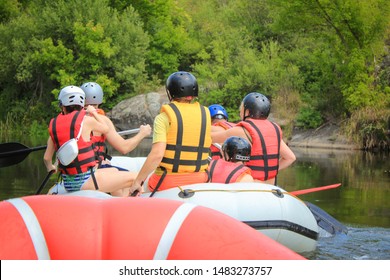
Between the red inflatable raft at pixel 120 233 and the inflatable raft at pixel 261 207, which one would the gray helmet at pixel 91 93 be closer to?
the inflatable raft at pixel 261 207

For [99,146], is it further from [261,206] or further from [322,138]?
[322,138]

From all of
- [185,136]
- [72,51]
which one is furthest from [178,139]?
[72,51]

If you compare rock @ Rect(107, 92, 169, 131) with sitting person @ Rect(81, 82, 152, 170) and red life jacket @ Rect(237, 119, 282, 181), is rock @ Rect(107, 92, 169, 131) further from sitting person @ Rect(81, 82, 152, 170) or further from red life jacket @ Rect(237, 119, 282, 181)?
red life jacket @ Rect(237, 119, 282, 181)

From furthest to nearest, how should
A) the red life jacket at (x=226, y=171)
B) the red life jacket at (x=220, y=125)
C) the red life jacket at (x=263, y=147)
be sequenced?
the red life jacket at (x=220, y=125), the red life jacket at (x=263, y=147), the red life jacket at (x=226, y=171)

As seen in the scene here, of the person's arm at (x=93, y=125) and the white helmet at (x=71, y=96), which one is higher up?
the white helmet at (x=71, y=96)

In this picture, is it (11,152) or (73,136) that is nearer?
(73,136)

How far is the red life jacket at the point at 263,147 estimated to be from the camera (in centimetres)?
667

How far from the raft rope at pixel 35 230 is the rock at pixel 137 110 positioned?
75.5 feet

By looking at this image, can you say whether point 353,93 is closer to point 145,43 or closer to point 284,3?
point 284,3

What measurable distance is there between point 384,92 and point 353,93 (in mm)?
878

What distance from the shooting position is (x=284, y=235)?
593 cm

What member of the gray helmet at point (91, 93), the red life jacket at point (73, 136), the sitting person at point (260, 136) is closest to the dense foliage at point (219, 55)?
the sitting person at point (260, 136)

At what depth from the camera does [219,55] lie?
29.8 metres

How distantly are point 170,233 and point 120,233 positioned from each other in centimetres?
20
